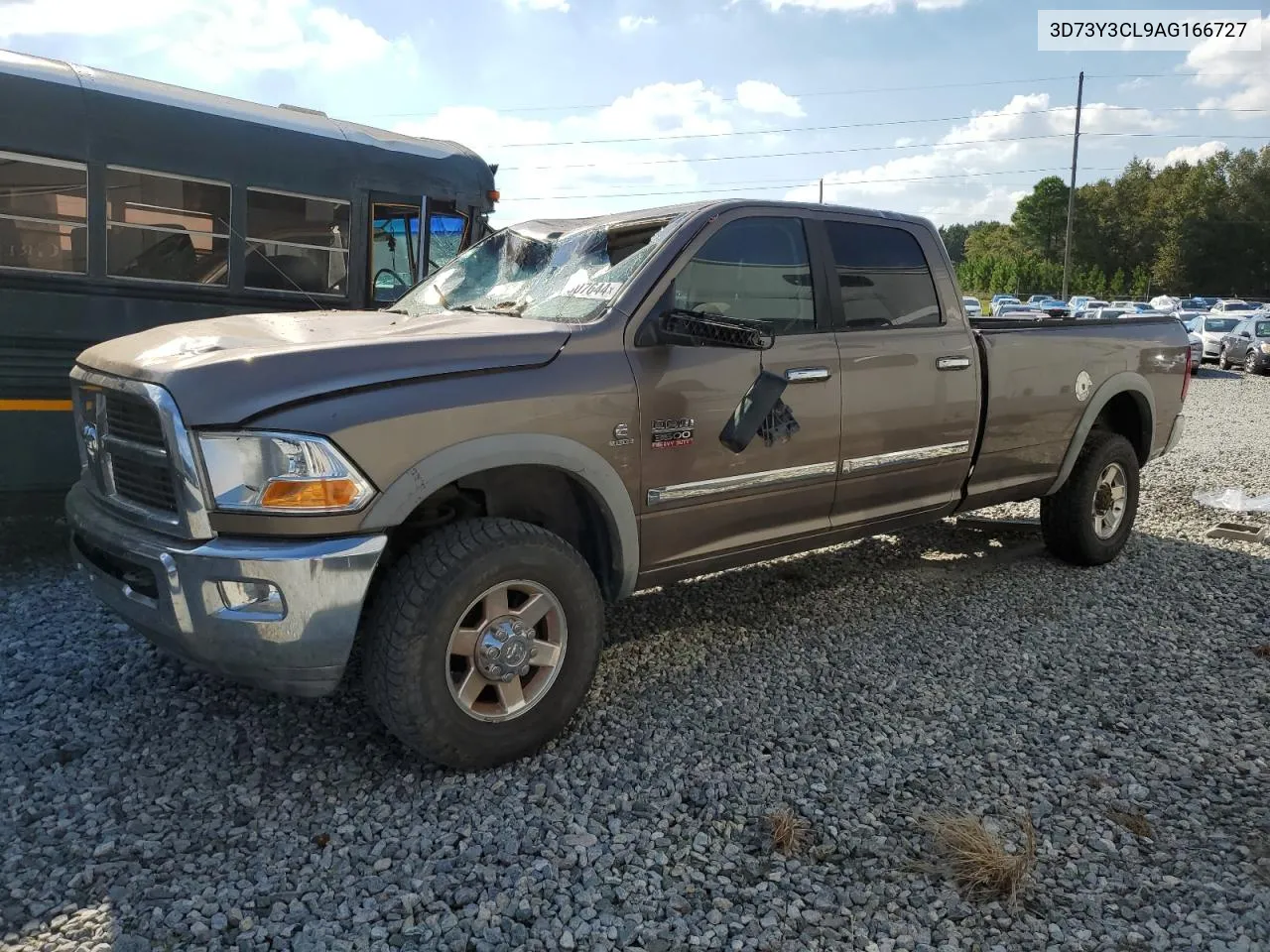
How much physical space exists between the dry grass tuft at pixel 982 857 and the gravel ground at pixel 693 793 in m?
0.05

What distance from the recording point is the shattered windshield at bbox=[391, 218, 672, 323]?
3896 mm

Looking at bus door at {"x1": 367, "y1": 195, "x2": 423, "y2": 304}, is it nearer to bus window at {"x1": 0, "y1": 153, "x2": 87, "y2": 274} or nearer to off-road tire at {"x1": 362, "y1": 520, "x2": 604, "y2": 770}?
bus window at {"x1": 0, "y1": 153, "x2": 87, "y2": 274}

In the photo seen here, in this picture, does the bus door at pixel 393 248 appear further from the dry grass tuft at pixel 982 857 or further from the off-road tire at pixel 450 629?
the dry grass tuft at pixel 982 857

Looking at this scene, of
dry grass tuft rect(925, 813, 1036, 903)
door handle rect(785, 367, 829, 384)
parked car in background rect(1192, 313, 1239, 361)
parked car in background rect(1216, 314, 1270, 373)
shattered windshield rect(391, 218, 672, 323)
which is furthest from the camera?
parked car in background rect(1192, 313, 1239, 361)

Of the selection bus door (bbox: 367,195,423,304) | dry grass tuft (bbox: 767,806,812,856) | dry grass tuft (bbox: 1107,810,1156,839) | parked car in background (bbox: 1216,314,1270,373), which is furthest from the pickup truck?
parked car in background (bbox: 1216,314,1270,373)

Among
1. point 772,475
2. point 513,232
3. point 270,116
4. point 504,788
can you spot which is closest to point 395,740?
point 504,788

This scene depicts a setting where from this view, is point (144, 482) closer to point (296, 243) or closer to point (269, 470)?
point (269, 470)

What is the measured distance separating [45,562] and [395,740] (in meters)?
3.50

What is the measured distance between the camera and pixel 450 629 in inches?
125

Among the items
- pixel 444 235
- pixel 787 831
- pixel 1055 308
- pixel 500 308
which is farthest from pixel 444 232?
pixel 1055 308

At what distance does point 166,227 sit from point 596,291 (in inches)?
146

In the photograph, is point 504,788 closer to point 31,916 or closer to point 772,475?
point 31,916

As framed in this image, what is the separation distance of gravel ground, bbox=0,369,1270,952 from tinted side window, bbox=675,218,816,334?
162cm

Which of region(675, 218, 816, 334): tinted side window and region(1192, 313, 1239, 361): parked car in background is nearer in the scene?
region(675, 218, 816, 334): tinted side window
